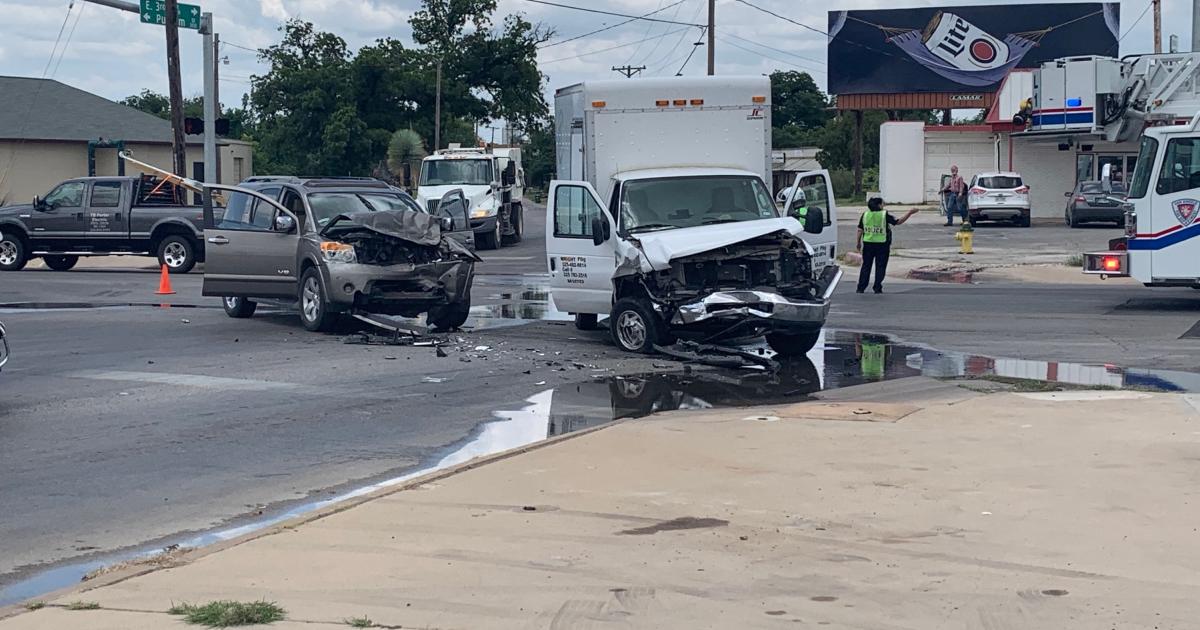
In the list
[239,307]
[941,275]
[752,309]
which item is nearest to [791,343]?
[752,309]

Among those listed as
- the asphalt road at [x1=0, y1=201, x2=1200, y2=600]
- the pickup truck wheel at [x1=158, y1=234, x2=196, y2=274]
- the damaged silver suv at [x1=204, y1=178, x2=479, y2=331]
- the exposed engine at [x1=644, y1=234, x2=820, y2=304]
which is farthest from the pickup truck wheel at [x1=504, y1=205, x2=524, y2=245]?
the exposed engine at [x1=644, y1=234, x2=820, y2=304]

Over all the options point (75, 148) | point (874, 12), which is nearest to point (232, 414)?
point (75, 148)

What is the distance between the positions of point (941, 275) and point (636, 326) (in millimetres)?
13064

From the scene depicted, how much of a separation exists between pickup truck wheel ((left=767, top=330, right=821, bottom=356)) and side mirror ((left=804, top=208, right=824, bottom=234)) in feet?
3.91

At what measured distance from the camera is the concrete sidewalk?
584 cm

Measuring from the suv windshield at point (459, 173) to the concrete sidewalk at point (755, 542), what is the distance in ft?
93.0

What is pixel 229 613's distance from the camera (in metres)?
5.68

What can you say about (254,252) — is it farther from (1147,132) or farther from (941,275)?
(941,275)

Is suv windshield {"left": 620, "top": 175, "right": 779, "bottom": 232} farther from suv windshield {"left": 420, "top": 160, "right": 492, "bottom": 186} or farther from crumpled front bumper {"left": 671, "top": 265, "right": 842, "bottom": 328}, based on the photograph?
suv windshield {"left": 420, "top": 160, "right": 492, "bottom": 186}

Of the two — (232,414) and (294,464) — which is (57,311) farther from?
(294,464)

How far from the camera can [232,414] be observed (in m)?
11.6

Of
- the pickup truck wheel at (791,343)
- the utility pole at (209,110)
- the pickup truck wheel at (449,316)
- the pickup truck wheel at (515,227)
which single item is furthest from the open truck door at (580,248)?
the pickup truck wheel at (515,227)

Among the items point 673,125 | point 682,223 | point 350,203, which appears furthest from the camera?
point 350,203

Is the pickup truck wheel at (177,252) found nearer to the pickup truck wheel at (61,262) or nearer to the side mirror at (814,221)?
the pickup truck wheel at (61,262)
